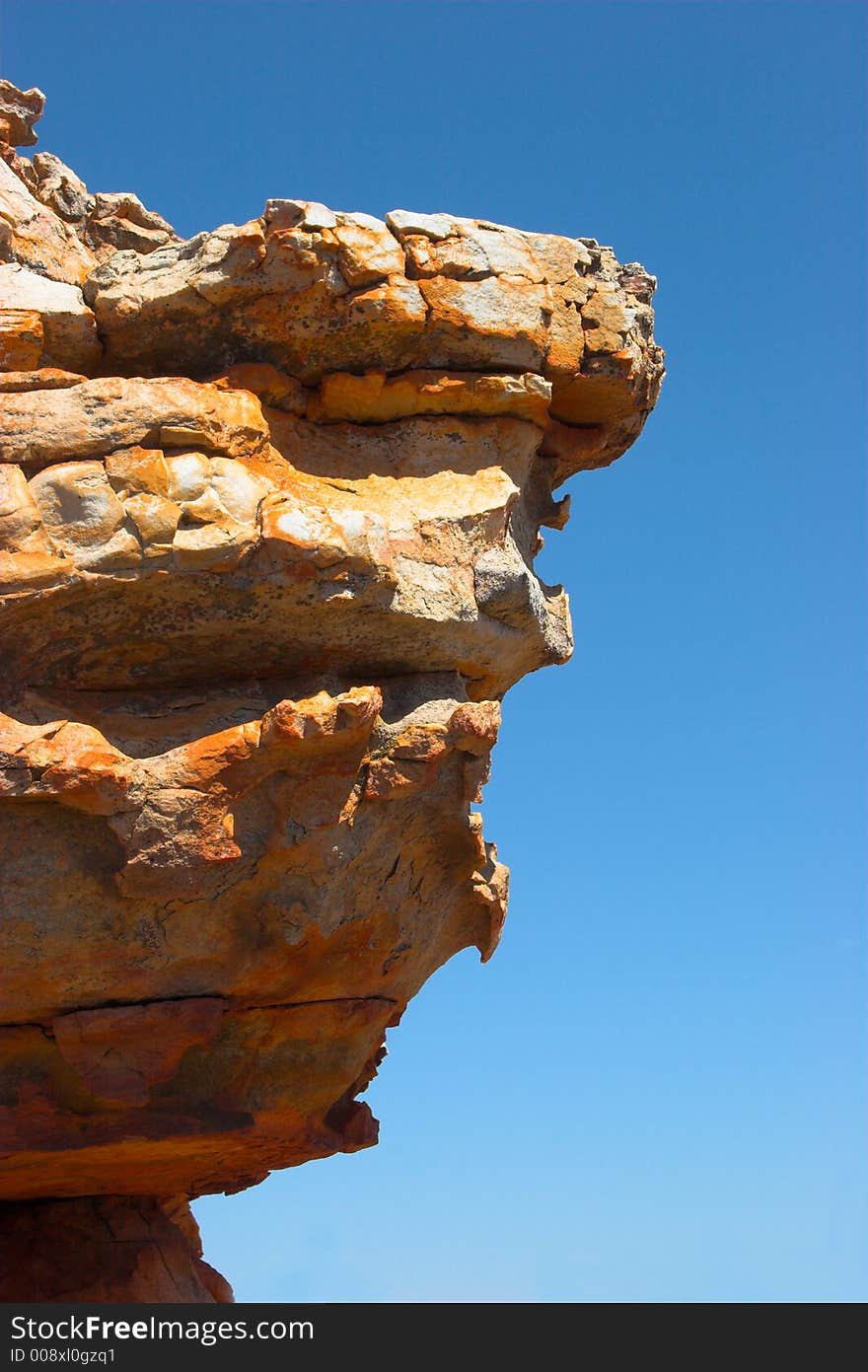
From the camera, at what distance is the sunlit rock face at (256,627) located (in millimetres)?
8305

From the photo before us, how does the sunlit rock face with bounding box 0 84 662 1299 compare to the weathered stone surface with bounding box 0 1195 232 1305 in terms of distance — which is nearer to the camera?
the sunlit rock face with bounding box 0 84 662 1299

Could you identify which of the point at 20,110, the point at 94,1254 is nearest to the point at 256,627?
the point at 20,110

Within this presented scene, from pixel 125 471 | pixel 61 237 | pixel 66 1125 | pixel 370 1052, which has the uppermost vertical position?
pixel 61 237

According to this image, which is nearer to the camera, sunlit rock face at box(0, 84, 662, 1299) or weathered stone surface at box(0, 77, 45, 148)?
sunlit rock face at box(0, 84, 662, 1299)

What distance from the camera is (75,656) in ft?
28.2

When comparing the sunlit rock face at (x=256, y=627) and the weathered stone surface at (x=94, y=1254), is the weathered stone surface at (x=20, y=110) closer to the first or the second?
the sunlit rock face at (x=256, y=627)

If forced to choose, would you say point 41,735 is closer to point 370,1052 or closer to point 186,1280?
point 370,1052

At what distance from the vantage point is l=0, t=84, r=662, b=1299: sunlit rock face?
8305mm

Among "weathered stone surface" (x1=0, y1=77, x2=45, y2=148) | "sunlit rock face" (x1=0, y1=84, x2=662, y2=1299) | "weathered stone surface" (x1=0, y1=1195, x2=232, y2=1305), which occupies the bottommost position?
"weathered stone surface" (x1=0, y1=1195, x2=232, y2=1305)

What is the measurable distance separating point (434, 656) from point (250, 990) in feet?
6.45

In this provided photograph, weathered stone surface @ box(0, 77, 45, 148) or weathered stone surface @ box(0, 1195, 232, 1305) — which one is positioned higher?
weathered stone surface @ box(0, 77, 45, 148)

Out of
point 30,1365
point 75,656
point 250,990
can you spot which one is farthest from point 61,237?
point 30,1365

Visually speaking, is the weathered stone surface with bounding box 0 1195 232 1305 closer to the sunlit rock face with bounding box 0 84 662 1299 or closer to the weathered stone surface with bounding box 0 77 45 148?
the sunlit rock face with bounding box 0 84 662 1299

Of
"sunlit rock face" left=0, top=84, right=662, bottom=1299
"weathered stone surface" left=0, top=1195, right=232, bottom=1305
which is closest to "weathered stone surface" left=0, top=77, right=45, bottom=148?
"sunlit rock face" left=0, top=84, right=662, bottom=1299
